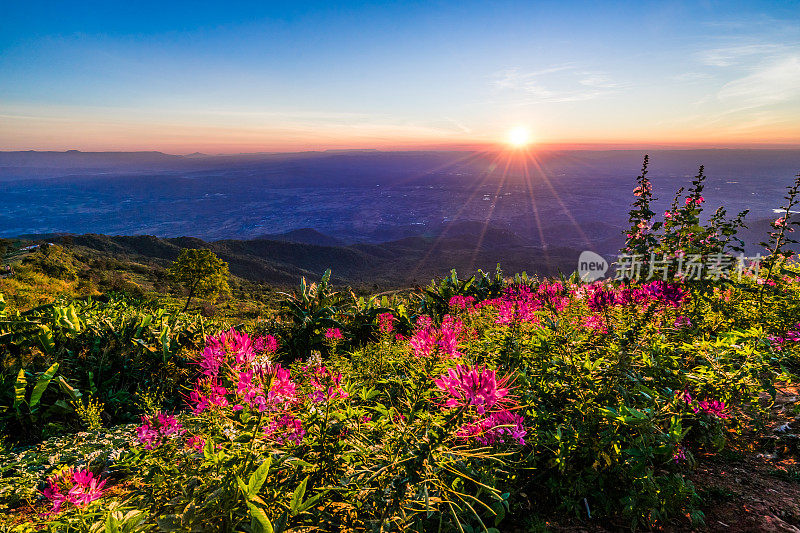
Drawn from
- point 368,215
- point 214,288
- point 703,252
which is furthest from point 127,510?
point 368,215

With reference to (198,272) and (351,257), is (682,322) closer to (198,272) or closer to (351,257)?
Result: (198,272)

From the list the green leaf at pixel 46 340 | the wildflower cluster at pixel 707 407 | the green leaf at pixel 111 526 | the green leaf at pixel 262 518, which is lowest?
the green leaf at pixel 46 340

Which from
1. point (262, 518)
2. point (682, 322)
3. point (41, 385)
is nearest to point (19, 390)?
point (41, 385)

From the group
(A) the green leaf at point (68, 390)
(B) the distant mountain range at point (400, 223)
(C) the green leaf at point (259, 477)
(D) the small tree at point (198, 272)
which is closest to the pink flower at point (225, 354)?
(C) the green leaf at point (259, 477)

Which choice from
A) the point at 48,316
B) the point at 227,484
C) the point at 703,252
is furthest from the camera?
the point at 703,252

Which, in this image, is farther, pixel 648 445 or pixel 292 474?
pixel 648 445

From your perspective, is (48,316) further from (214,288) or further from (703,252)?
(214,288)

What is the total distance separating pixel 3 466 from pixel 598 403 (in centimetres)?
418

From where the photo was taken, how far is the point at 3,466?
254 cm

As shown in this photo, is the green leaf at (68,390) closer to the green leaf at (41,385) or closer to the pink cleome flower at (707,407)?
the green leaf at (41,385)

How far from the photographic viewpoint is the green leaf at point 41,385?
3238 millimetres

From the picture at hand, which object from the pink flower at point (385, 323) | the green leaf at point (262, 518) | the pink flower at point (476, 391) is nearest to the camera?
the green leaf at point (262, 518)

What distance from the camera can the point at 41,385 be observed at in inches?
130

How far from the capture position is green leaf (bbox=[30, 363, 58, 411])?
3238mm
